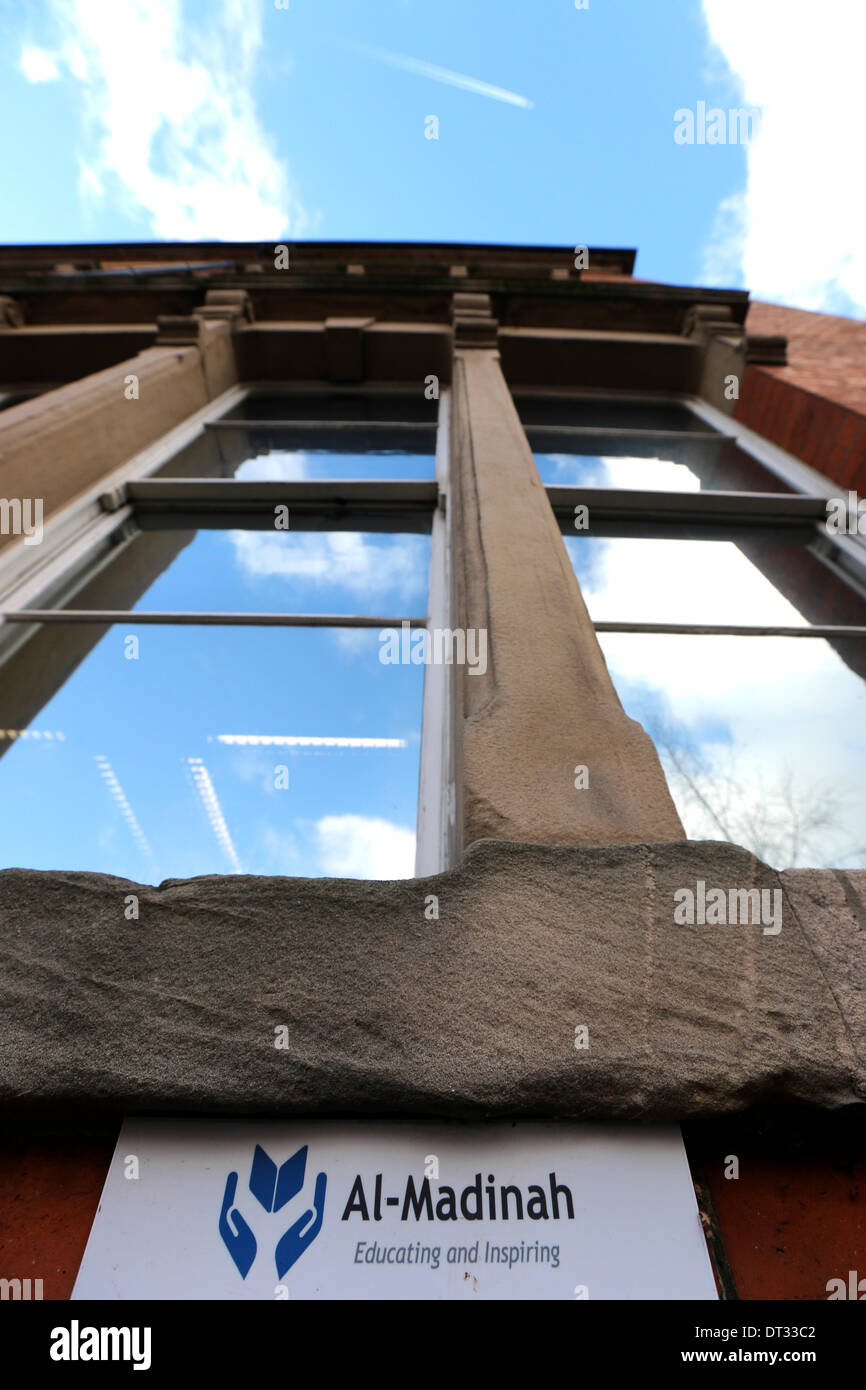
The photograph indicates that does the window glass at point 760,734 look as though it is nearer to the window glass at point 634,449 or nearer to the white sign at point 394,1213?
the white sign at point 394,1213

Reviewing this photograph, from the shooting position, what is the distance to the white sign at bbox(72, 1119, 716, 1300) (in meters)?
1.04

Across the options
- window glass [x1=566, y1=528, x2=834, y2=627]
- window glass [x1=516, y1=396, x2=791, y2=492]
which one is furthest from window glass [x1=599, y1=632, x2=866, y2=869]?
window glass [x1=516, y1=396, x2=791, y2=492]

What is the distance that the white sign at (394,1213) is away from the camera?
1.04 metres

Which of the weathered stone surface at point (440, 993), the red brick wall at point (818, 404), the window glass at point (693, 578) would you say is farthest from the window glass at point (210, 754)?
the red brick wall at point (818, 404)

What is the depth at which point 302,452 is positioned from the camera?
197 inches

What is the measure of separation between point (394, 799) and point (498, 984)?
3.51 ft

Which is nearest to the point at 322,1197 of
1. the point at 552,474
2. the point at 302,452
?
the point at 552,474

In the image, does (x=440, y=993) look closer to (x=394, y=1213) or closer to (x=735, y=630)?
(x=394, y=1213)

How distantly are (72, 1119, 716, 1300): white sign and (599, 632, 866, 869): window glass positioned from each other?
116 centimetres

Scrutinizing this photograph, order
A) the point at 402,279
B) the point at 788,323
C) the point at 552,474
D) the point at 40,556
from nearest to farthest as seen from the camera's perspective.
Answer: the point at 40,556 < the point at 552,474 < the point at 402,279 < the point at 788,323

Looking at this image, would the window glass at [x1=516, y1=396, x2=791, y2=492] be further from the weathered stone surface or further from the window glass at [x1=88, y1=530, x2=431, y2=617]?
the weathered stone surface

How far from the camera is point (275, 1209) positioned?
1.10 meters

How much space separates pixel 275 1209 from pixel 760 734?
83.7 inches
